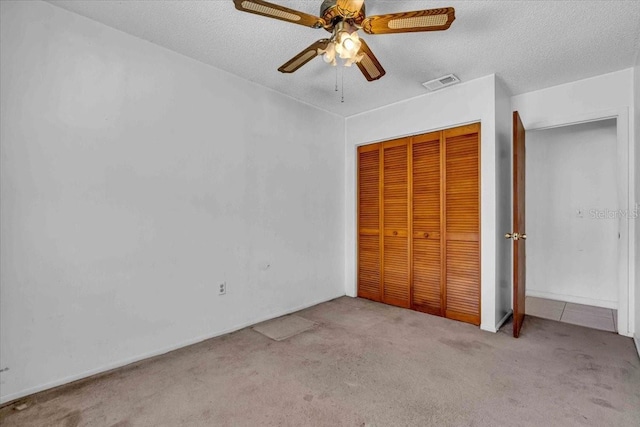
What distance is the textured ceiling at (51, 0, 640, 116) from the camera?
2010mm

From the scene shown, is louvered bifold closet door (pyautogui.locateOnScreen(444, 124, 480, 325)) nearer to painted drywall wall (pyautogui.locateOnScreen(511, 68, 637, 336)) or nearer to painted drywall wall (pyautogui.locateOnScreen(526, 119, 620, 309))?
painted drywall wall (pyautogui.locateOnScreen(511, 68, 637, 336))

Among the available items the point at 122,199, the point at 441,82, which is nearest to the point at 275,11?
the point at 122,199

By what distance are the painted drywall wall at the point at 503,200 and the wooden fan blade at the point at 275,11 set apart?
2269 mm

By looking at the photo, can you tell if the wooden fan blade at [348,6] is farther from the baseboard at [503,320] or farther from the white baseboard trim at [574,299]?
the white baseboard trim at [574,299]

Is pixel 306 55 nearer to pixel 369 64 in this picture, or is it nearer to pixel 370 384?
pixel 369 64

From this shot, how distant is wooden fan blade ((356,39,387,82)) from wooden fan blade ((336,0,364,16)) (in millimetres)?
199

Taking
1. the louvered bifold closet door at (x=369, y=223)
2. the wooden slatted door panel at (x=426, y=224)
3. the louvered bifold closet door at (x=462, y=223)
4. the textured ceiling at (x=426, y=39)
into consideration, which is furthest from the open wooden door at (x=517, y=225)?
the louvered bifold closet door at (x=369, y=223)

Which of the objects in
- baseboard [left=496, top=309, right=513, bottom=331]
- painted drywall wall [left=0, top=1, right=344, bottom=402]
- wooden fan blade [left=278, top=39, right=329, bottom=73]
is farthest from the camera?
baseboard [left=496, top=309, right=513, bottom=331]

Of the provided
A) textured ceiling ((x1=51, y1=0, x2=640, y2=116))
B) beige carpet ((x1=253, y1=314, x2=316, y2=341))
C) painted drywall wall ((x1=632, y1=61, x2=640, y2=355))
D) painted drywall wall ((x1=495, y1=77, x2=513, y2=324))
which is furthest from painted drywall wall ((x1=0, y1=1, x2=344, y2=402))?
painted drywall wall ((x1=632, y1=61, x2=640, y2=355))

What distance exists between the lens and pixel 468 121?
10.3 ft

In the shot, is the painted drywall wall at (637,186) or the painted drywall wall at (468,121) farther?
the painted drywall wall at (468,121)

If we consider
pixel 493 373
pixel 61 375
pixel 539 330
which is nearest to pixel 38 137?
pixel 61 375

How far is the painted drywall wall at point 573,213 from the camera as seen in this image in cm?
379

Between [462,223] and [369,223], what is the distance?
1.23m
